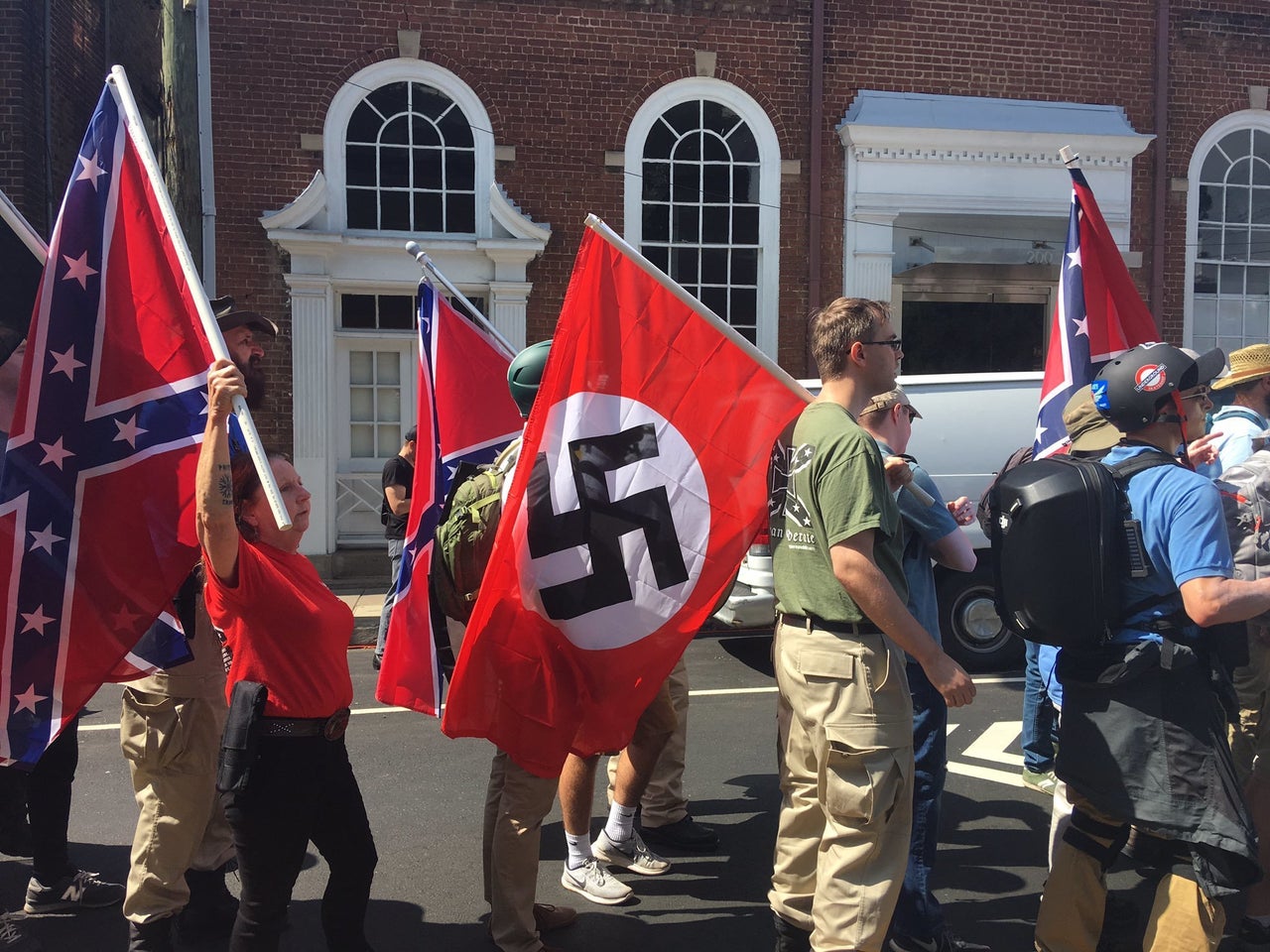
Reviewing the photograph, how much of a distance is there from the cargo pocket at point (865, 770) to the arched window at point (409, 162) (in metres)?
9.68

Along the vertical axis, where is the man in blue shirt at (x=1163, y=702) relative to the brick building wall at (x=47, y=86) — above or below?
below

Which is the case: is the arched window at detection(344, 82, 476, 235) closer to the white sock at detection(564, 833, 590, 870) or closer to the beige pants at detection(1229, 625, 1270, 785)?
the white sock at detection(564, 833, 590, 870)

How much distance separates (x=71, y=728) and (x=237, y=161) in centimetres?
865

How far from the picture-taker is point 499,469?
3.68 meters

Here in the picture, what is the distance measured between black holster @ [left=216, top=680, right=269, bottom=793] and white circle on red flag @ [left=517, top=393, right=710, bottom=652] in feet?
2.63

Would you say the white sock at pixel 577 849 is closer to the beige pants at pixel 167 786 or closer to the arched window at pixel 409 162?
the beige pants at pixel 167 786

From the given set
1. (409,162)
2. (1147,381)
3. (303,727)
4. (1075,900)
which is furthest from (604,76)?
(1075,900)

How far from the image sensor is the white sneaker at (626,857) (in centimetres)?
429

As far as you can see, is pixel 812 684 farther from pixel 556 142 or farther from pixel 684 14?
pixel 684 14

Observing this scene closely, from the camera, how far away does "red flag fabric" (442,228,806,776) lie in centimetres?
328

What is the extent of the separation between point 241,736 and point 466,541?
3.06ft

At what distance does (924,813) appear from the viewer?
358 centimetres

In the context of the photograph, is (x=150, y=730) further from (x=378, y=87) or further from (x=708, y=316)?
(x=378, y=87)

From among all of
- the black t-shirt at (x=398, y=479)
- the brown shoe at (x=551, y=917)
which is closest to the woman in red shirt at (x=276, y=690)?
the brown shoe at (x=551, y=917)
